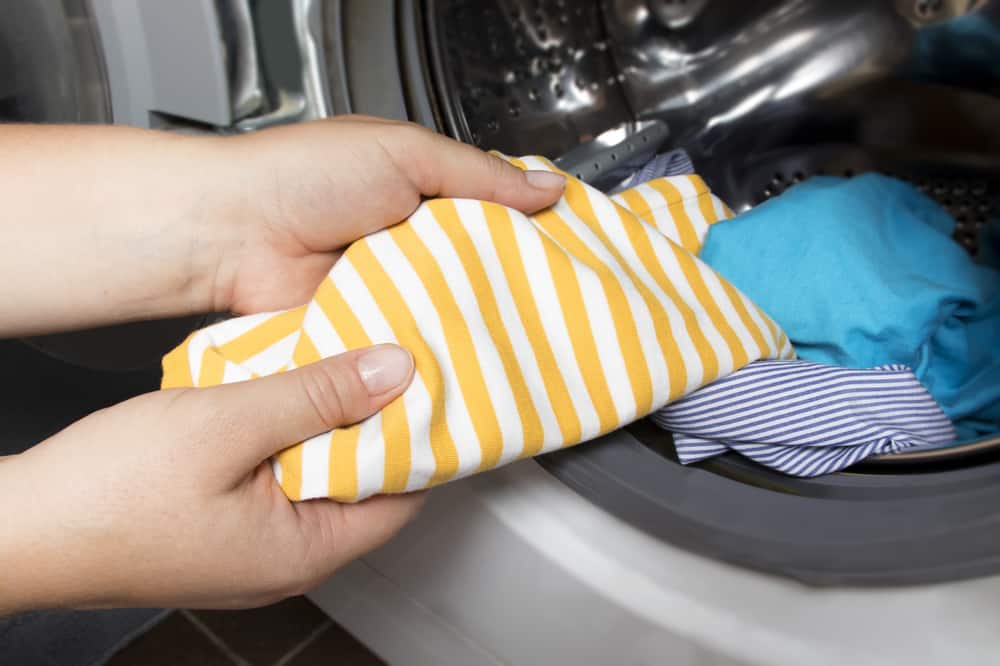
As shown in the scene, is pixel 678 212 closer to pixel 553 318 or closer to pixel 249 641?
pixel 553 318

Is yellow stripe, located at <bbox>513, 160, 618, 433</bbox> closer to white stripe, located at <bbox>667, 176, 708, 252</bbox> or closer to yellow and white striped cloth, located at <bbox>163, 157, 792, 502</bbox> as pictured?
yellow and white striped cloth, located at <bbox>163, 157, 792, 502</bbox>

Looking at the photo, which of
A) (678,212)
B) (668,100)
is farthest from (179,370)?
(668,100)

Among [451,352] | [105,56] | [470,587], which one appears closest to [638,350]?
[451,352]

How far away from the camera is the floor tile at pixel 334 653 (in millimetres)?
966

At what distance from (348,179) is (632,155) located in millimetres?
296

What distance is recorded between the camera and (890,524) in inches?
15.5

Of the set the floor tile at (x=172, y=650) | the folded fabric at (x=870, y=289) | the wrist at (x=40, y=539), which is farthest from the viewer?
the floor tile at (x=172, y=650)

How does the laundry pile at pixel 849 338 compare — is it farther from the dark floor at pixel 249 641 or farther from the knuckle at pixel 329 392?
the dark floor at pixel 249 641

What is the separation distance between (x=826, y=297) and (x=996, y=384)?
4.6 inches

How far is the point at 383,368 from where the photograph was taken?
378 mm

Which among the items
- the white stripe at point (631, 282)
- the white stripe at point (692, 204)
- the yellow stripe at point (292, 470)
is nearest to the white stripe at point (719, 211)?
the white stripe at point (692, 204)

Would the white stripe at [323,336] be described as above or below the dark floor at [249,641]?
above

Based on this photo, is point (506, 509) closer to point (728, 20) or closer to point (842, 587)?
point (842, 587)

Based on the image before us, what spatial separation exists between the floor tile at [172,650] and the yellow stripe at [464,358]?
2.36ft
